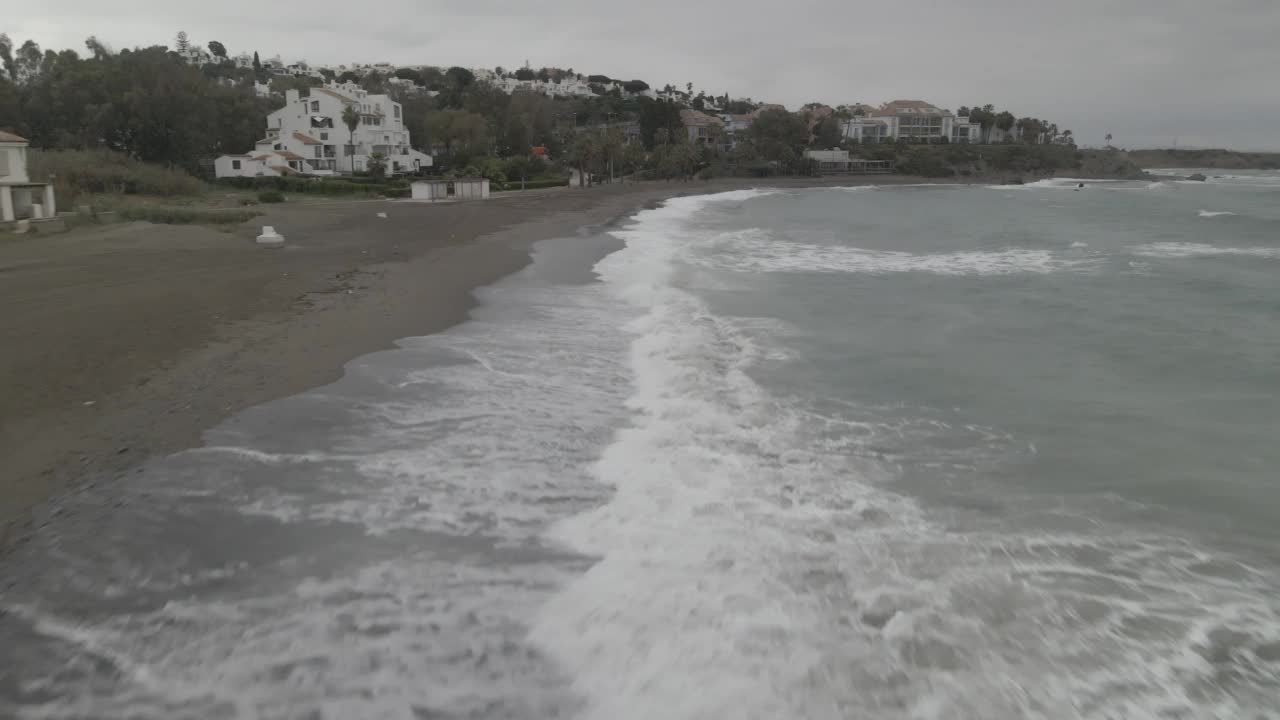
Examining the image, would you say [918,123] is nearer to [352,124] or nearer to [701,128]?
[701,128]

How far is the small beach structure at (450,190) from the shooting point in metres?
42.0

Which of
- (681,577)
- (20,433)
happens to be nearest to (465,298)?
(20,433)

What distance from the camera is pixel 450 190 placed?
44.3 m

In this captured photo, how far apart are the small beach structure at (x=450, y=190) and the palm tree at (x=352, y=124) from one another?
15.9m

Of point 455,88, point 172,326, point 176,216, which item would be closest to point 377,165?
point 176,216

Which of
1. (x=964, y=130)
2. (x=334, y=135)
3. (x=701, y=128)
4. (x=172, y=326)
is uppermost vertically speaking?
(x=964, y=130)

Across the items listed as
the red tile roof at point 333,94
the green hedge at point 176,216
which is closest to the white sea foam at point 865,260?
the green hedge at point 176,216

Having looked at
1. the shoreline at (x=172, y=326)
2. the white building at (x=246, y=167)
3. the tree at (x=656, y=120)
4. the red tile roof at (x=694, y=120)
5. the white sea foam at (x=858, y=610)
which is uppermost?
the red tile roof at (x=694, y=120)

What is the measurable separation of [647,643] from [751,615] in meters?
0.68

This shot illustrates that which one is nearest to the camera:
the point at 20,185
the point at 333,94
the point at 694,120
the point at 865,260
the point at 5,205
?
the point at 5,205

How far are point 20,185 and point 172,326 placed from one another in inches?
699

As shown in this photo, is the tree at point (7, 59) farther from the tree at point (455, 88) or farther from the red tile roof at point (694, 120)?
the red tile roof at point (694, 120)

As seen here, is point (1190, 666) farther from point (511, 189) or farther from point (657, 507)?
point (511, 189)

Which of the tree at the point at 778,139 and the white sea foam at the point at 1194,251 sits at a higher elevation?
the tree at the point at 778,139
